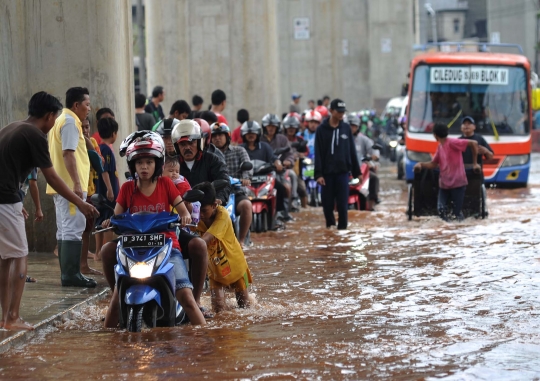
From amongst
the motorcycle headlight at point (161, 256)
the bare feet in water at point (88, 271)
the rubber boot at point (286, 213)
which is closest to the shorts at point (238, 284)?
the motorcycle headlight at point (161, 256)

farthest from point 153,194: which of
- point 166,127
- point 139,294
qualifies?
point 166,127

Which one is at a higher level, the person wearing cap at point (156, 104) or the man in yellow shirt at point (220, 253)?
the person wearing cap at point (156, 104)

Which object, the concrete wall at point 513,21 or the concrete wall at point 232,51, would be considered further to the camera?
the concrete wall at point 513,21

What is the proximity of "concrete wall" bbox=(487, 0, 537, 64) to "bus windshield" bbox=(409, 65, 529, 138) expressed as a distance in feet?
188

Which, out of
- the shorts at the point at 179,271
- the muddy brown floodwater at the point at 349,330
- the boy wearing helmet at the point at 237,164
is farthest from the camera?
the boy wearing helmet at the point at 237,164

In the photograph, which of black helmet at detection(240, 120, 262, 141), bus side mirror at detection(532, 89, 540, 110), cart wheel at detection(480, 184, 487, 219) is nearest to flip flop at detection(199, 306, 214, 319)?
black helmet at detection(240, 120, 262, 141)

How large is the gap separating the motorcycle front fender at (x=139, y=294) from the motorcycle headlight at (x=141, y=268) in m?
0.08

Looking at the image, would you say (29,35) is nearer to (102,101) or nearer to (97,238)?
(102,101)

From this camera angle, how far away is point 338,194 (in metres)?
16.3

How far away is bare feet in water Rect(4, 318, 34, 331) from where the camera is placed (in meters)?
8.33

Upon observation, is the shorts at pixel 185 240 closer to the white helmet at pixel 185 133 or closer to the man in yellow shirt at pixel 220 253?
the man in yellow shirt at pixel 220 253

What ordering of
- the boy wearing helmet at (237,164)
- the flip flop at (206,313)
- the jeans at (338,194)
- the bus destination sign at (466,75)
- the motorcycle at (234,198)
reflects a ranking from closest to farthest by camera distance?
the flip flop at (206,313), the motorcycle at (234,198), the boy wearing helmet at (237,164), the jeans at (338,194), the bus destination sign at (466,75)

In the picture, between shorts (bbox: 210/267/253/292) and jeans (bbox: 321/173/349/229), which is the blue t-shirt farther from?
jeans (bbox: 321/173/349/229)

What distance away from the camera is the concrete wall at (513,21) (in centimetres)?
8177
